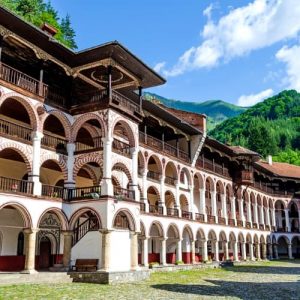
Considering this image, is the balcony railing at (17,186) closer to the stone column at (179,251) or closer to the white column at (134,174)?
the white column at (134,174)

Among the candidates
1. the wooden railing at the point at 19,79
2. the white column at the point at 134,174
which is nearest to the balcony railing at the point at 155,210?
the white column at the point at 134,174

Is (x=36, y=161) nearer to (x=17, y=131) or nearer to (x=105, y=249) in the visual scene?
(x=17, y=131)

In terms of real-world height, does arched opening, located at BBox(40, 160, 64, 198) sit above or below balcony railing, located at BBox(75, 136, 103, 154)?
below

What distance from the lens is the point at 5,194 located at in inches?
723

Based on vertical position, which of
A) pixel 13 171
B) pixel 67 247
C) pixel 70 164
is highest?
pixel 70 164

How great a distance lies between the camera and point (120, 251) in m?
22.0

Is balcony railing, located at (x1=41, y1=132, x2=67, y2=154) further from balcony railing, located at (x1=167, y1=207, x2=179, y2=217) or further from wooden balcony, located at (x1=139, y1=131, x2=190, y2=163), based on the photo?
balcony railing, located at (x1=167, y1=207, x2=179, y2=217)

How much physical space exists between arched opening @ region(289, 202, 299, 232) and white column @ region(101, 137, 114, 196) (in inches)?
1630

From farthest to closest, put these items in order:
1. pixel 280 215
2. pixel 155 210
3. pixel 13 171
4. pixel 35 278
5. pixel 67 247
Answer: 1. pixel 280 215
2. pixel 155 210
3. pixel 13 171
4. pixel 67 247
5. pixel 35 278

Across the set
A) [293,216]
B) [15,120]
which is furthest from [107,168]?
[293,216]

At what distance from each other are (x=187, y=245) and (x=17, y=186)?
18.8 meters

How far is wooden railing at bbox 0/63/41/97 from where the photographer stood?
19781 mm

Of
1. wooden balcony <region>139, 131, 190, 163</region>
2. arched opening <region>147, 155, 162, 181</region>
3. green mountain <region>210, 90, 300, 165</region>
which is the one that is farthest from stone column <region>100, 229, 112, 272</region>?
green mountain <region>210, 90, 300, 165</region>

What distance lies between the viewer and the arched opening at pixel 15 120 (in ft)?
67.4
